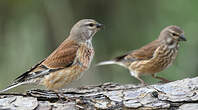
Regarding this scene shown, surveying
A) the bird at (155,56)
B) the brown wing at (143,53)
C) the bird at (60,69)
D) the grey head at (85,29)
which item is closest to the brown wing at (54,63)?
the bird at (60,69)

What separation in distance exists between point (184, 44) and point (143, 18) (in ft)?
2.38

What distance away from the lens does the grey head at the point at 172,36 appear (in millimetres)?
6391

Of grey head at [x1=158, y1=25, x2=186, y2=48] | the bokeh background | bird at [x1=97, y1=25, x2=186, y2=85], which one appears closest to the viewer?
grey head at [x1=158, y1=25, x2=186, y2=48]

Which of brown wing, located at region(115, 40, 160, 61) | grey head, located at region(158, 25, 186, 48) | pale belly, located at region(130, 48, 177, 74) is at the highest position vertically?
grey head, located at region(158, 25, 186, 48)

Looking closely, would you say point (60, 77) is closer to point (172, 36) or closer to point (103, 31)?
point (172, 36)

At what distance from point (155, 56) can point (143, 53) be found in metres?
0.22

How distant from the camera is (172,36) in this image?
664 cm

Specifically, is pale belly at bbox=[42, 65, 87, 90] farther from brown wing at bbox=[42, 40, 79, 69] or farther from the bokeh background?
the bokeh background

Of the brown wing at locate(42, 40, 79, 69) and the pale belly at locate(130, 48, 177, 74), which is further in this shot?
the pale belly at locate(130, 48, 177, 74)

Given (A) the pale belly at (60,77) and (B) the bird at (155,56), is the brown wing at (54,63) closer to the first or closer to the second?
(A) the pale belly at (60,77)

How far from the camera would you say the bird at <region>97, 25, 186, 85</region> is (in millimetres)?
6539

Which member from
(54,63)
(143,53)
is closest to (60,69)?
(54,63)

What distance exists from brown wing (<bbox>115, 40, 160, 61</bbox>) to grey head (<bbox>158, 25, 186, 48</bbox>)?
12 cm

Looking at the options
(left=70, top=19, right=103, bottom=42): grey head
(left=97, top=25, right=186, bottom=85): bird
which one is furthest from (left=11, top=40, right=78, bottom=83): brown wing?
(left=97, top=25, right=186, bottom=85): bird
